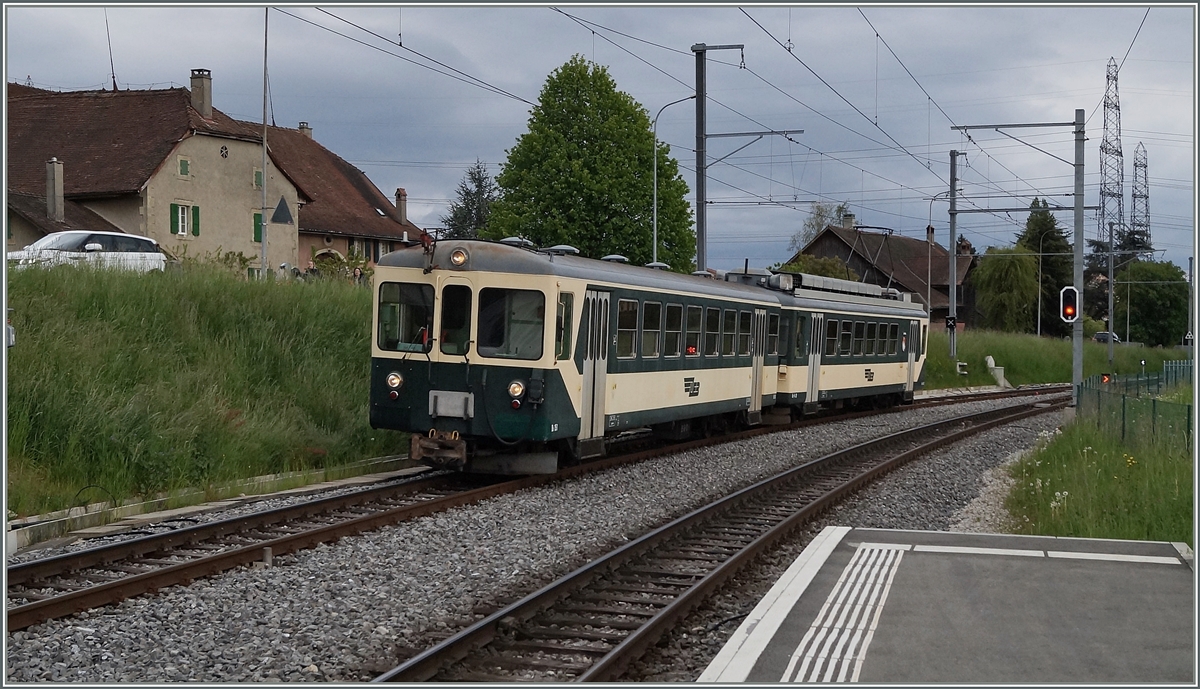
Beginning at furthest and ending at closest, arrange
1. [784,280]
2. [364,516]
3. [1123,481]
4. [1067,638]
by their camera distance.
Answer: [784,280] → [1123,481] → [364,516] → [1067,638]

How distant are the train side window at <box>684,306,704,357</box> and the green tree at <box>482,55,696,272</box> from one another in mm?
26709

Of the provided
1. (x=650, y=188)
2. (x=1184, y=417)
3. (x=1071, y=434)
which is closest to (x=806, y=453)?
(x=1071, y=434)

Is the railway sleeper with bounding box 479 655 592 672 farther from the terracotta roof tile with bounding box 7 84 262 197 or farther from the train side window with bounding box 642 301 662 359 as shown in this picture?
the terracotta roof tile with bounding box 7 84 262 197

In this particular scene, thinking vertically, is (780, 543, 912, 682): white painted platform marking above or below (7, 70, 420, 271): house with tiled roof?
below

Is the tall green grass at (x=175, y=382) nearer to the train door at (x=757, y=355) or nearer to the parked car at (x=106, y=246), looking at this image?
the parked car at (x=106, y=246)

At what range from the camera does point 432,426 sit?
14.4m

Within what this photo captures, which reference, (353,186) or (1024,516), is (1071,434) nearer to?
(1024,516)

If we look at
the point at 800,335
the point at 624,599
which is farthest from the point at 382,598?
the point at 800,335

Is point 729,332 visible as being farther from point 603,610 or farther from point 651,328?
point 603,610

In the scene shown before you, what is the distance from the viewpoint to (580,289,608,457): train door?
15000 mm

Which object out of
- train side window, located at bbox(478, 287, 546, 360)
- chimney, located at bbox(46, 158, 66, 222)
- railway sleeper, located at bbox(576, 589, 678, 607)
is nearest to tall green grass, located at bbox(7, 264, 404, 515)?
train side window, located at bbox(478, 287, 546, 360)

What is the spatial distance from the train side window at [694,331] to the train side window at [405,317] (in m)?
4.94

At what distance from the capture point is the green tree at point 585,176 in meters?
46.0

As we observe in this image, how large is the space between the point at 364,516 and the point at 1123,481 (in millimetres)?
8237
